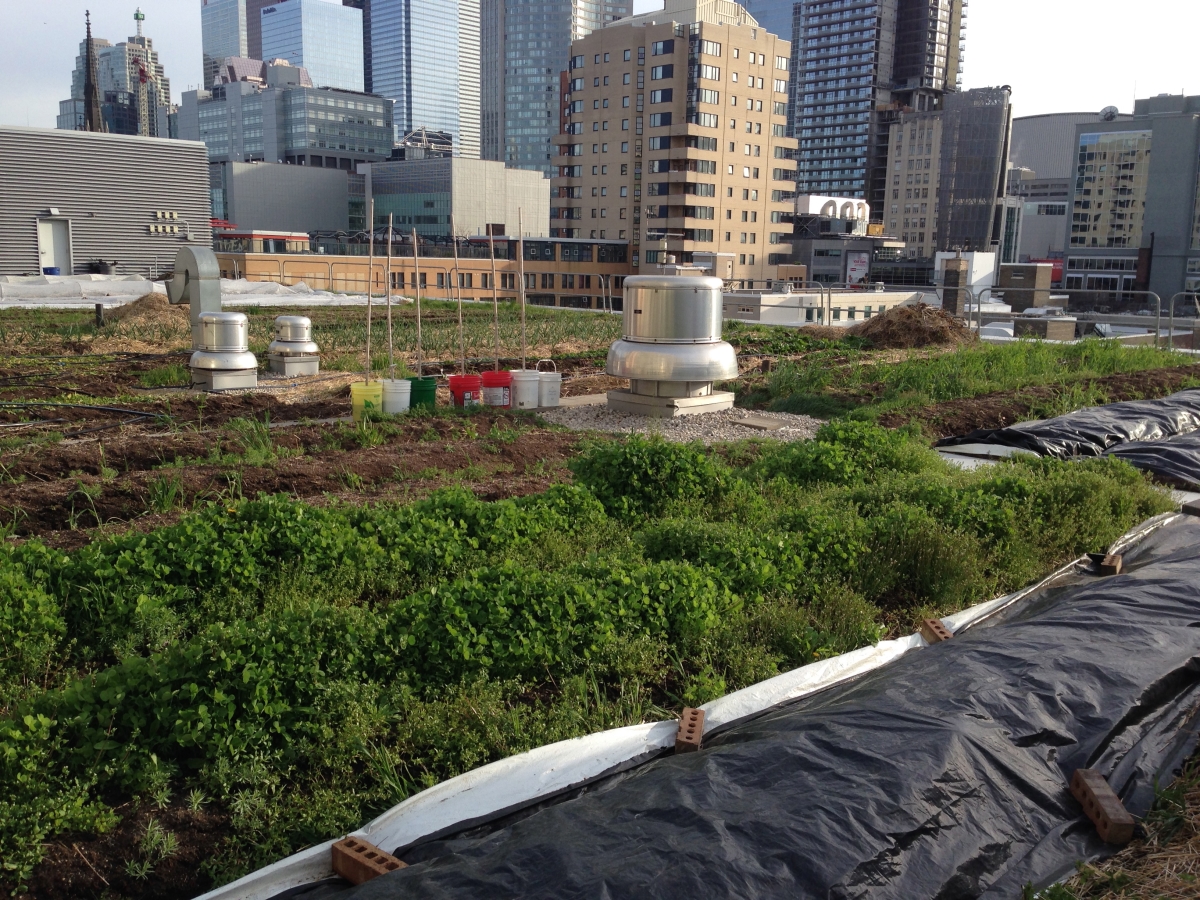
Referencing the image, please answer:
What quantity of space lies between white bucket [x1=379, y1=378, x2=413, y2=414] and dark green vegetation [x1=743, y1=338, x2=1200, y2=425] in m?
5.33

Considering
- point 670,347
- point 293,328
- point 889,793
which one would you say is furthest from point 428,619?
point 293,328

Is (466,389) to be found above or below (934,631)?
above

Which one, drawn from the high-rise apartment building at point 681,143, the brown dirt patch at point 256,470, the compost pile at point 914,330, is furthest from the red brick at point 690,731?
the high-rise apartment building at point 681,143

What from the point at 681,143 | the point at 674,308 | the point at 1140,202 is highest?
the point at 681,143

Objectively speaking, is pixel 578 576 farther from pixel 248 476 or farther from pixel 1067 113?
pixel 1067 113

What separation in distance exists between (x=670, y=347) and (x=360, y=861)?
991 centimetres

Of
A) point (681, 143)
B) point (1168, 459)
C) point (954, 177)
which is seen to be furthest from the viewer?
point (954, 177)

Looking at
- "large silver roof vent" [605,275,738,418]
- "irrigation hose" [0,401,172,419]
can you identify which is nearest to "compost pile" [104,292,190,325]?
"irrigation hose" [0,401,172,419]

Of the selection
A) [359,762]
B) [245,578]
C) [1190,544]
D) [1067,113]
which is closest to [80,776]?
[359,762]

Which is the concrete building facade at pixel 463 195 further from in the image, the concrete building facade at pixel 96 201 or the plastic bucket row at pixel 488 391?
the plastic bucket row at pixel 488 391

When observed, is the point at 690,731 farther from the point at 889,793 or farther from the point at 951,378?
the point at 951,378

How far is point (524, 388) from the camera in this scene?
12.9m

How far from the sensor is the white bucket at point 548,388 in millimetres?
13086

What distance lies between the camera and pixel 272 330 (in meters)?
22.3
